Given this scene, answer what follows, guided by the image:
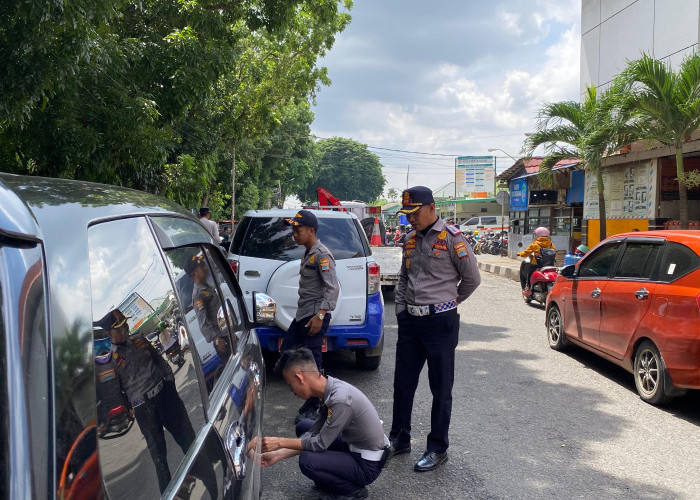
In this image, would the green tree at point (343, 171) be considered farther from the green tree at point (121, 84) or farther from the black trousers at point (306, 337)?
the black trousers at point (306, 337)

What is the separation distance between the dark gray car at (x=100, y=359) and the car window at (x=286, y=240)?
14.0ft

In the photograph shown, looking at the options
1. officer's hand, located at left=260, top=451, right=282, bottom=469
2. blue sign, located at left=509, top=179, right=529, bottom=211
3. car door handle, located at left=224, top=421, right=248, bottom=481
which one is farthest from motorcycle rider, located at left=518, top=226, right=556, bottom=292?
blue sign, located at left=509, top=179, right=529, bottom=211

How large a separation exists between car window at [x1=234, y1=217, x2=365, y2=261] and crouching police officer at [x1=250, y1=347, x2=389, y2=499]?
2.95m

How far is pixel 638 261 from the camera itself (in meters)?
6.04

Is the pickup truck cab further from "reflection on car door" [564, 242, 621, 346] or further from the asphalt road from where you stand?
"reflection on car door" [564, 242, 621, 346]

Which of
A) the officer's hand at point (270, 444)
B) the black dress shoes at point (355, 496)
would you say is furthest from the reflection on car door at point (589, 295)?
the officer's hand at point (270, 444)

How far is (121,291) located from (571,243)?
67.2 feet

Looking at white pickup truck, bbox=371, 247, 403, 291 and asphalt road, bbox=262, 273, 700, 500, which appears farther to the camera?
white pickup truck, bbox=371, 247, 403, 291

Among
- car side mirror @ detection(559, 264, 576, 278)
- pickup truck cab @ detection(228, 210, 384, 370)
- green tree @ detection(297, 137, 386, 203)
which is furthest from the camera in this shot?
green tree @ detection(297, 137, 386, 203)

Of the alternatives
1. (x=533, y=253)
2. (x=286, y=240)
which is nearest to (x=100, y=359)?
(x=286, y=240)

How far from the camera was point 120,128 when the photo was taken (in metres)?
6.88

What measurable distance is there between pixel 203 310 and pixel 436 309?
88.4 inches

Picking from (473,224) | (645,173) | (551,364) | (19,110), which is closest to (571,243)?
(645,173)

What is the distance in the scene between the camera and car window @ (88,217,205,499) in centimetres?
122
